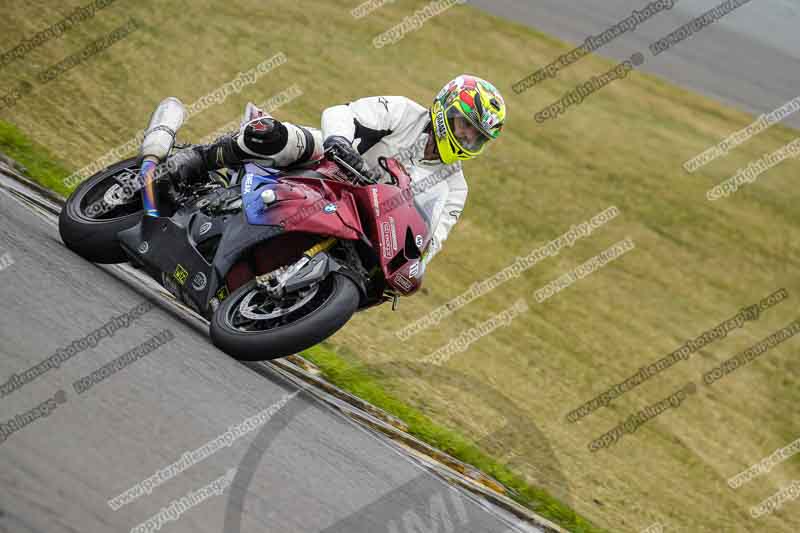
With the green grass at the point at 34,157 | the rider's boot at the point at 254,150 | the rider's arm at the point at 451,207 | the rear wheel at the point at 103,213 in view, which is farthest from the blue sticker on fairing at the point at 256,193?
the green grass at the point at 34,157

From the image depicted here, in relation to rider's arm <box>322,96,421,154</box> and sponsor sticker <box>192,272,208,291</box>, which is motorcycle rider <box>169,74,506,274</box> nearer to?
rider's arm <box>322,96,421,154</box>

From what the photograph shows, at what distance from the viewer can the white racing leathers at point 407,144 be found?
5.41m

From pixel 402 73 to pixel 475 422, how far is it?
8.14 m

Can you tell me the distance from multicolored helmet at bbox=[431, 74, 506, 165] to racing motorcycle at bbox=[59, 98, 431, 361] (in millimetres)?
437

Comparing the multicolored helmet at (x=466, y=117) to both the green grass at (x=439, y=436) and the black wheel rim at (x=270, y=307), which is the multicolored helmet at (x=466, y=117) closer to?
the black wheel rim at (x=270, y=307)

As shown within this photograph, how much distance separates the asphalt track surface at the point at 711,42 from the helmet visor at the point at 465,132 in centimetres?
1178

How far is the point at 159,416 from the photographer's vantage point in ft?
14.3

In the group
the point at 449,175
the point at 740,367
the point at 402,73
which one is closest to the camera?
the point at 449,175

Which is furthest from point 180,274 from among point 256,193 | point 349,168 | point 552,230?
point 552,230

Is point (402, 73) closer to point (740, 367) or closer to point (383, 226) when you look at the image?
point (740, 367)

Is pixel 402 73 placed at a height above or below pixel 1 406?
below

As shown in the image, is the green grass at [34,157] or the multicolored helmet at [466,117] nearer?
the multicolored helmet at [466,117]

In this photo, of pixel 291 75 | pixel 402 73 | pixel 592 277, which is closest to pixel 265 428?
pixel 592 277

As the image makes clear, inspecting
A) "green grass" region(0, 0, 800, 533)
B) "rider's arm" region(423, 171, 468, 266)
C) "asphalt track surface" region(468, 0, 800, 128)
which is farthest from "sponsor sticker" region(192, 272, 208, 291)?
"asphalt track surface" region(468, 0, 800, 128)
